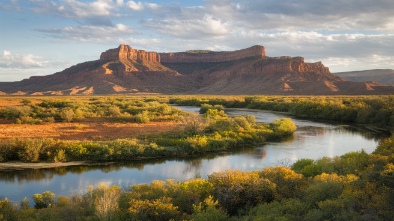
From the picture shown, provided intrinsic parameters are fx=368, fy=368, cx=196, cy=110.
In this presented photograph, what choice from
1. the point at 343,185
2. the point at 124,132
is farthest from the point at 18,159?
the point at 343,185

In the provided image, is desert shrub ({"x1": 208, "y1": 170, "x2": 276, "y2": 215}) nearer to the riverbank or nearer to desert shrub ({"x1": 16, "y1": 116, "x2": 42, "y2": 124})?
the riverbank

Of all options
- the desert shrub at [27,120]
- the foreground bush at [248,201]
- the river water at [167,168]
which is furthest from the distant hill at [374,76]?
the foreground bush at [248,201]

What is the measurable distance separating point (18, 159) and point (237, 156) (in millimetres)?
12681

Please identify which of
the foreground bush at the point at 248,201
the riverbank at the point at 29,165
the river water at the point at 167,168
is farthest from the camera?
the riverbank at the point at 29,165

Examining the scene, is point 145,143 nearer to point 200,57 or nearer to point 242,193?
point 242,193

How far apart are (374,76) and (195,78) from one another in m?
83.8

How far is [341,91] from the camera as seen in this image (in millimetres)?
101250

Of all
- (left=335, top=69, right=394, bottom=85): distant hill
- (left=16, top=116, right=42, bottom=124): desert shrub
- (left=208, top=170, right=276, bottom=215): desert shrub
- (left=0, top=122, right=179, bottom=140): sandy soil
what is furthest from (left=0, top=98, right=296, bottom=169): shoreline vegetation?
(left=335, top=69, right=394, bottom=85): distant hill

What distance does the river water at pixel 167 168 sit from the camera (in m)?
16.4

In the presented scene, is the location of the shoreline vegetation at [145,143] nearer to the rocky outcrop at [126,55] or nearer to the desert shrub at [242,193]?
the desert shrub at [242,193]

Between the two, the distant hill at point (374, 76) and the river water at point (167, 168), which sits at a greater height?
the distant hill at point (374, 76)

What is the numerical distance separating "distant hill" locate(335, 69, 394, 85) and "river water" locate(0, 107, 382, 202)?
140m

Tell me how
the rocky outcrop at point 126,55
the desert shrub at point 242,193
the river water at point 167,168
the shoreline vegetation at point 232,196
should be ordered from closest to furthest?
1. the shoreline vegetation at point 232,196
2. the desert shrub at point 242,193
3. the river water at point 167,168
4. the rocky outcrop at point 126,55

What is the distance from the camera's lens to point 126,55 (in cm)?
16450
